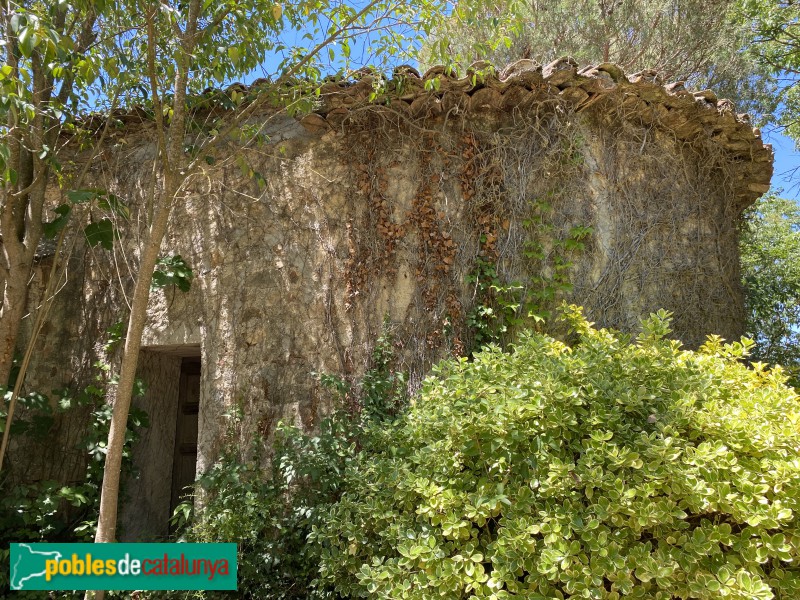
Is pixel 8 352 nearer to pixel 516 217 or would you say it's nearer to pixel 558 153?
pixel 516 217

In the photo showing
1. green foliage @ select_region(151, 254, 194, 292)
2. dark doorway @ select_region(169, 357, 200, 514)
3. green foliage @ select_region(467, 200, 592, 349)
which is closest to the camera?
green foliage @ select_region(467, 200, 592, 349)

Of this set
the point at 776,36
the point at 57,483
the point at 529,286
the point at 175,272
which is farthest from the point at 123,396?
the point at 776,36

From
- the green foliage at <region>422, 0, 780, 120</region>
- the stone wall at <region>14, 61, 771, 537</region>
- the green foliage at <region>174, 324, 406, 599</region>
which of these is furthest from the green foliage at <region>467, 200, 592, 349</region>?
the green foliage at <region>422, 0, 780, 120</region>

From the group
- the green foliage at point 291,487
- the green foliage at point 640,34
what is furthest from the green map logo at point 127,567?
the green foliage at point 640,34

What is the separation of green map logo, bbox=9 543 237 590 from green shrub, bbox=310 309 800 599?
79cm

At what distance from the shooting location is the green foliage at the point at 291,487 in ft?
12.5

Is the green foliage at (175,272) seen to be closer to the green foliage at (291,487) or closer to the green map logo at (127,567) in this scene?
the green foliage at (291,487)

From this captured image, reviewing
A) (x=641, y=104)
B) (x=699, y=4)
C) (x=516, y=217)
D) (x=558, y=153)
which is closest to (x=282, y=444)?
(x=516, y=217)

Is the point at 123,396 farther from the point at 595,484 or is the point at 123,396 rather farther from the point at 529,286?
the point at 529,286

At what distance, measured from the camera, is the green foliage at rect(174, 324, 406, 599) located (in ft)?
12.5

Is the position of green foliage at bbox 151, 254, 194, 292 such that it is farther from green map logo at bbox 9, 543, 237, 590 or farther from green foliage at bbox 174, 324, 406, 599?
green map logo at bbox 9, 543, 237, 590

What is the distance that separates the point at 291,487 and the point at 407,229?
196cm

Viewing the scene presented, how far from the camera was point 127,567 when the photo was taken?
10.5ft

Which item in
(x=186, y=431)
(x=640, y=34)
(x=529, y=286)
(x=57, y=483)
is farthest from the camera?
(x=640, y=34)
